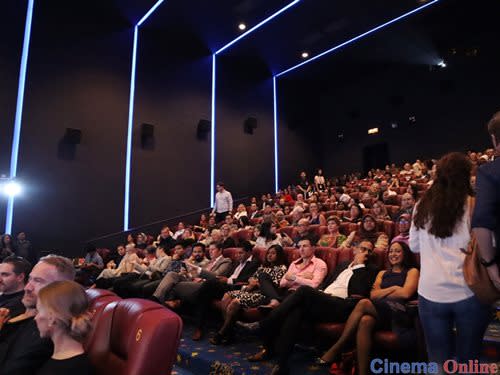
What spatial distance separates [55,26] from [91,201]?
11.0 ft

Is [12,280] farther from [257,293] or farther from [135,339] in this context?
[257,293]

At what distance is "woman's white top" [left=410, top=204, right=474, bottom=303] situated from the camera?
4.12 feet

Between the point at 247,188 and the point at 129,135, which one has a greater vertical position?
the point at 129,135

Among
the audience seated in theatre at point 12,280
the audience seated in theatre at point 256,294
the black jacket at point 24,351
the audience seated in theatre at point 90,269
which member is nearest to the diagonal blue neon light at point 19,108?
the audience seated in theatre at point 90,269

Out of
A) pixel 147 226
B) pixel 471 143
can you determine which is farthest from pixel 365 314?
pixel 471 143

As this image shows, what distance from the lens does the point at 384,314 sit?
2195mm

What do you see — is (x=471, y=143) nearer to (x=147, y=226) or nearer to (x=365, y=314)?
(x=147, y=226)

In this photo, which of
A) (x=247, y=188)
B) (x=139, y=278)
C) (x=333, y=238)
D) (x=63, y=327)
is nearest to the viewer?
(x=63, y=327)

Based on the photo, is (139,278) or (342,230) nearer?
(139,278)

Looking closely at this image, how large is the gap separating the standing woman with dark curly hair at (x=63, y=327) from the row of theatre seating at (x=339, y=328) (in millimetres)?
A: 1622

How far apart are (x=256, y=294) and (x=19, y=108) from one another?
18.8 feet

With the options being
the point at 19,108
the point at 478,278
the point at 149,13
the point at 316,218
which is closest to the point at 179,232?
the point at 316,218

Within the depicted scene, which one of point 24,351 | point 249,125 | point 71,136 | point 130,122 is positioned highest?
point 249,125

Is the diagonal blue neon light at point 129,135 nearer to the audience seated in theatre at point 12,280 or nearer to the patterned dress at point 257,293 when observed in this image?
the patterned dress at point 257,293
